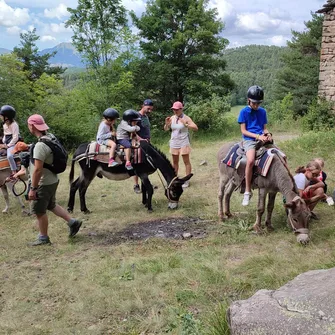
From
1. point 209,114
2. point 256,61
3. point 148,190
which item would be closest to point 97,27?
point 209,114

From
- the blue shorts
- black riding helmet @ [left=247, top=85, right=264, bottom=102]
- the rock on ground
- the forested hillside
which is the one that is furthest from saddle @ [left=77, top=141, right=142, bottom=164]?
the forested hillside

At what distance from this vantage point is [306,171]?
560 cm

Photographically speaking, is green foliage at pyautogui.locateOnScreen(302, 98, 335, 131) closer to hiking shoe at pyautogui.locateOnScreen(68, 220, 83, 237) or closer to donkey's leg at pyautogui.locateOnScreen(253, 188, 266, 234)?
donkey's leg at pyautogui.locateOnScreen(253, 188, 266, 234)

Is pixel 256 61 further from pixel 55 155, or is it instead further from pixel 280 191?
pixel 55 155

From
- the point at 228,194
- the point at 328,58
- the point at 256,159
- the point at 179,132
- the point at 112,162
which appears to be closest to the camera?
the point at 256,159

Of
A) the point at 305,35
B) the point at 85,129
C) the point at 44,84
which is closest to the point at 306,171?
the point at 85,129

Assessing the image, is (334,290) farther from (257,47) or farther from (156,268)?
(257,47)

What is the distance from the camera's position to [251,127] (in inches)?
210

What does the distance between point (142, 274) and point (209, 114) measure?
17.2 metres

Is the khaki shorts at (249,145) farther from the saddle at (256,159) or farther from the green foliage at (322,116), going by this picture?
the green foliage at (322,116)

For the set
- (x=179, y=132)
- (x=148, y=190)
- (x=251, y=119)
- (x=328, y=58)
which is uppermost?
(x=328, y=58)

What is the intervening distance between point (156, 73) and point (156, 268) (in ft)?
64.8

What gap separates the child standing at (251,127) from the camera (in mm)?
5121

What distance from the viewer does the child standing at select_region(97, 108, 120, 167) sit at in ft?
21.5
